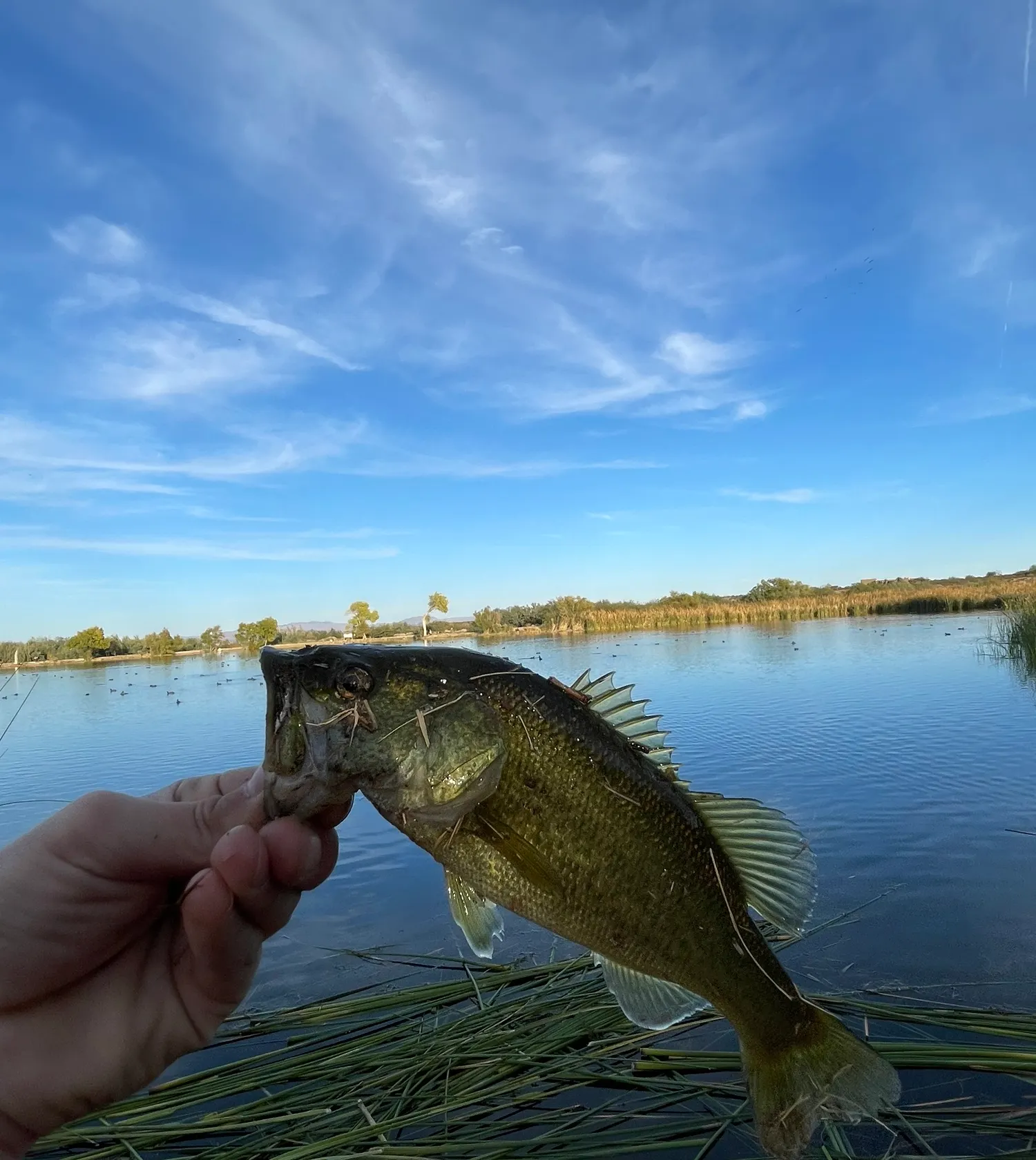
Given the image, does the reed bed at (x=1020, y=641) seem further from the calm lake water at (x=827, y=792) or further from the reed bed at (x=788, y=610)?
the reed bed at (x=788, y=610)

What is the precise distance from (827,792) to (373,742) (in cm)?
1073

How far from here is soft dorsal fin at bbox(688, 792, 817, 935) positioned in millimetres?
2645

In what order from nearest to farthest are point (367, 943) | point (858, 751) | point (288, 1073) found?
point (288, 1073)
point (367, 943)
point (858, 751)

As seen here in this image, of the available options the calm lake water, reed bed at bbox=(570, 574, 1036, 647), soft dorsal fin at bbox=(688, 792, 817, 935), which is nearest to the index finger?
soft dorsal fin at bbox=(688, 792, 817, 935)

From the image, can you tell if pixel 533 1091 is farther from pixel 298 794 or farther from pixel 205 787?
pixel 298 794

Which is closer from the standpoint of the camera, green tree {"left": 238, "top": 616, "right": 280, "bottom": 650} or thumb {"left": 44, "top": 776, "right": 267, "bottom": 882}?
thumb {"left": 44, "top": 776, "right": 267, "bottom": 882}

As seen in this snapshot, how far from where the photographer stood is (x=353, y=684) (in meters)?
2.42

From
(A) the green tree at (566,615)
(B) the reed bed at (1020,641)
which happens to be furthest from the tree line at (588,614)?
(B) the reed bed at (1020,641)

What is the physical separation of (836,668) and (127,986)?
2745 cm

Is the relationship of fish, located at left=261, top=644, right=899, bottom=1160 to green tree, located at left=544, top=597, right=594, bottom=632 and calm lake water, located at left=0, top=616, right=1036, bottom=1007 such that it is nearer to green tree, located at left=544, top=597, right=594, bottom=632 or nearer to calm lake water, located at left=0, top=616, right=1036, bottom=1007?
calm lake water, located at left=0, top=616, right=1036, bottom=1007

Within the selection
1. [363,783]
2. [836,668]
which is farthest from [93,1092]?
[836,668]

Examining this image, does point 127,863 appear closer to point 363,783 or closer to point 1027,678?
point 363,783

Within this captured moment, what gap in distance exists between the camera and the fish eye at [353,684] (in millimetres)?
2406

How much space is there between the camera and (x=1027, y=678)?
21.7m
